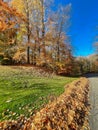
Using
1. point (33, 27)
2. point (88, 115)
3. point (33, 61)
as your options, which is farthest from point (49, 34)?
point (88, 115)

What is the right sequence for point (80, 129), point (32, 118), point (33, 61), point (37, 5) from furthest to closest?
1. point (33, 61)
2. point (37, 5)
3. point (32, 118)
4. point (80, 129)

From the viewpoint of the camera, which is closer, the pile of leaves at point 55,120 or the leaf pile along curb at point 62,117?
the pile of leaves at point 55,120

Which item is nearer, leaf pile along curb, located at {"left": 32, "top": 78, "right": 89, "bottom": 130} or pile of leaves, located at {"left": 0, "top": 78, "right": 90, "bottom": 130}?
pile of leaves, located at {"left": 0, "top": 78, "right": 90, "bottom": 130}

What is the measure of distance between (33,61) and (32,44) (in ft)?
8.39

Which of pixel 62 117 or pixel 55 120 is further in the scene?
pixel 62 117

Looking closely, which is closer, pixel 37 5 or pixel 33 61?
pixel 37 5

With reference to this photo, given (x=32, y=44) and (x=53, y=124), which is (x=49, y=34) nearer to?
(x=32, y=44)

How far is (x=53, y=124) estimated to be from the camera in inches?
262

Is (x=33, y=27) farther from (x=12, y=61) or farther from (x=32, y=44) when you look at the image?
(x=12, y=61)

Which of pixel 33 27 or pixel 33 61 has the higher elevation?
pixel 33 27

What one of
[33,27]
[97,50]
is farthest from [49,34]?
[97,50]

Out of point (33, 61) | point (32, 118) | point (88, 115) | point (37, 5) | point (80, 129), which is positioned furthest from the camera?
point (33, 61)

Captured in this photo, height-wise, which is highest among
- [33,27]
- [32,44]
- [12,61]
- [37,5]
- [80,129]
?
[37,5]

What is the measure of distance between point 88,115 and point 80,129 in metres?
1.64
